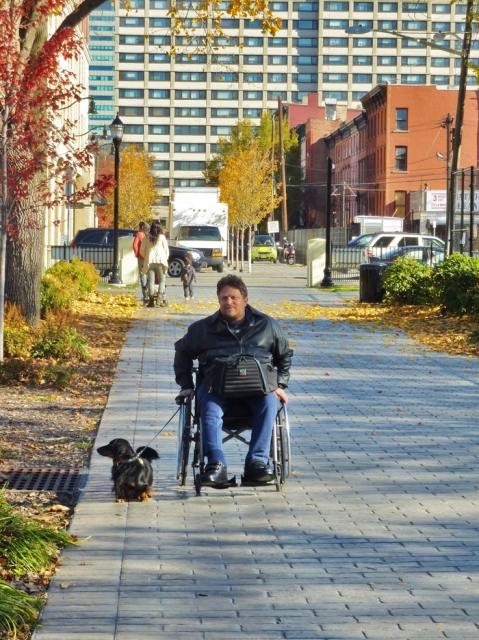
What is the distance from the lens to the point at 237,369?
7.35 m

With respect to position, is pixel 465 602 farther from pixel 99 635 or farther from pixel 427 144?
pixel 427 144

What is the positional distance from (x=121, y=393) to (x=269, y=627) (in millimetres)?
7048

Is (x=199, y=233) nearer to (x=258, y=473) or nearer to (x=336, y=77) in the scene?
(x=258, y=473)

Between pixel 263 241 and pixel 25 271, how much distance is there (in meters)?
61.3

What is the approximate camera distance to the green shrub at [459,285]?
67.1 feet

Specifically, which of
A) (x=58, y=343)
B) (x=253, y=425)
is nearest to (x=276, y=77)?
(x=58, y=343)

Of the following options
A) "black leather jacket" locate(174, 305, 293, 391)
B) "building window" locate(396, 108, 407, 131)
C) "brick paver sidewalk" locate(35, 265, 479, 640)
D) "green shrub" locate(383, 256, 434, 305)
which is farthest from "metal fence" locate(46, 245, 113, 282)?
"building window" locate(396, 108, 407, 131)

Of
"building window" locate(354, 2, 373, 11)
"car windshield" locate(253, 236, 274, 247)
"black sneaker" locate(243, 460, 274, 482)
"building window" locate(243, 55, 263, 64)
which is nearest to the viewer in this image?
"black sneaker" locate(243, 460, 274, 482)

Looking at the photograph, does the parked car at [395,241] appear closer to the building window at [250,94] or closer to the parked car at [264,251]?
the parked car at [264,251]

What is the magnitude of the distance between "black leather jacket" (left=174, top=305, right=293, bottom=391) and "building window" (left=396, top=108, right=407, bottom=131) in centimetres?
7318

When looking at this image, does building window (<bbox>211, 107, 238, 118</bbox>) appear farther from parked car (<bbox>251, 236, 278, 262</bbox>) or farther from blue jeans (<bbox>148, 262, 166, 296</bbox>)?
blue jeans (<bbox>148, 262, 166, 296</bbox>)

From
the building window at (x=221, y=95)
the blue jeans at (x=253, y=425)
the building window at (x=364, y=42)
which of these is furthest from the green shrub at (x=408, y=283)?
the building window at (x=364, y=42)

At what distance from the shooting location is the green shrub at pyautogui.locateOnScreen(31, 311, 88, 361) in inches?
536

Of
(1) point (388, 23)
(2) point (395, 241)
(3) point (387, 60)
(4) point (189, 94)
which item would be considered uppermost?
(1) point (388, 23)
